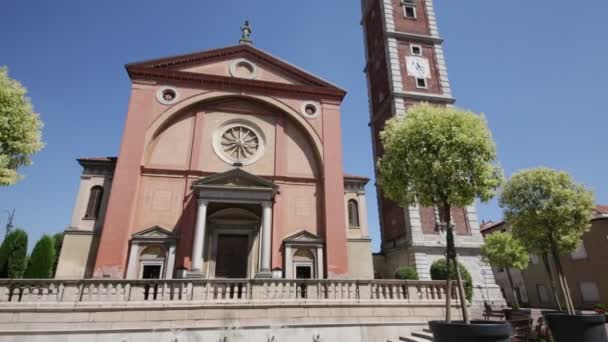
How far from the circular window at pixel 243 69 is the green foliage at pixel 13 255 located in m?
15.0

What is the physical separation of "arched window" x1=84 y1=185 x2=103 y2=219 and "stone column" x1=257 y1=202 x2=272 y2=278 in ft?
28.1

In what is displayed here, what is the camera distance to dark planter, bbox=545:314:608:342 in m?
7.43

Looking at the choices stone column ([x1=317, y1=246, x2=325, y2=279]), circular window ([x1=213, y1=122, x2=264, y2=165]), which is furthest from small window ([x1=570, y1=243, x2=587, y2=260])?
circular window ([x1=213, y1=122, x2=264, y2=165])

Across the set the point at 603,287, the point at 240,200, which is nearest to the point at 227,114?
the point at 240,200

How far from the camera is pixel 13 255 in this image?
54.3 feet

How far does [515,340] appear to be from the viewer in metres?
7.96

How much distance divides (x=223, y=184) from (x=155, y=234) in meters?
3.93

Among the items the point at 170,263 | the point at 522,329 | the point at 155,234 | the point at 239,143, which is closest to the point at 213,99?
the point at 239,143

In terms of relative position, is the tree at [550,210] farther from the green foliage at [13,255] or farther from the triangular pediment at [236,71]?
the green foliage at [13,255]

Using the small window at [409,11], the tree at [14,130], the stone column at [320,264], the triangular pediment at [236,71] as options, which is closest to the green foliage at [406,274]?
the stone column at [320,264]

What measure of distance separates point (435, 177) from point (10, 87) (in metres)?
14.3

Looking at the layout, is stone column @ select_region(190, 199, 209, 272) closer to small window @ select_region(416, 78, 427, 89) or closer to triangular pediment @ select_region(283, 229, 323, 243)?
triangular pediment @ select_region(283, 229, 323, 243)

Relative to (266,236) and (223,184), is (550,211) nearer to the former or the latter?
(266,236)

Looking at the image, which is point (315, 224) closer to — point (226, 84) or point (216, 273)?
point (216, 273)
